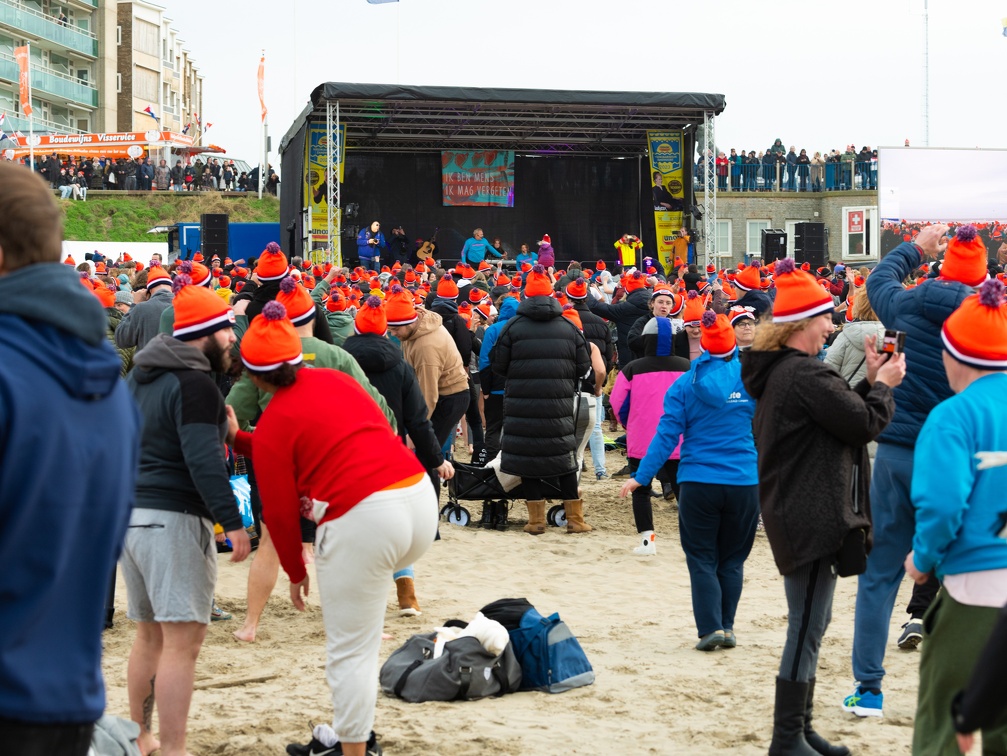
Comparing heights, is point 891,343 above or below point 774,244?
below

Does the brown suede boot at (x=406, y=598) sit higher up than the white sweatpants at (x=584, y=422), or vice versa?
the white sweatpants at (x=584, y=422)

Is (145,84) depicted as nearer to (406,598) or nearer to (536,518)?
(536,518)

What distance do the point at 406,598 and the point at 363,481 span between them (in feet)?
10.2

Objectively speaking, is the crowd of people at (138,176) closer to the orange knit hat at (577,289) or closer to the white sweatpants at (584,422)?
the orange knit hat at (577,289)

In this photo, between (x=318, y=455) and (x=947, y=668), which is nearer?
(x=947, y=668)

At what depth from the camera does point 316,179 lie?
26.1 meters

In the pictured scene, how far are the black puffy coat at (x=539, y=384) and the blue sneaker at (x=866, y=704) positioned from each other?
442 centimetres

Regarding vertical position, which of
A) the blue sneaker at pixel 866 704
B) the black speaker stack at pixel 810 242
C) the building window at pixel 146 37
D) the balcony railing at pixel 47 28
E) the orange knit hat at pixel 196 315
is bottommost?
the blue sneaker at pixel 866 704

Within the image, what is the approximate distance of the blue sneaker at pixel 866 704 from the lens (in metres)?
5.08

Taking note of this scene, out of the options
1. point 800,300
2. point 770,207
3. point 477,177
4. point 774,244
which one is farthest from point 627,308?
point 770,207

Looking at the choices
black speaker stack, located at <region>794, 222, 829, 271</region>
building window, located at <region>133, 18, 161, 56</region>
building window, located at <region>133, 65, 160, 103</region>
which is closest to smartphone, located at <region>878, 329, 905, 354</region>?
black speaker stack, located at <region>794, 222, 829, 271</region>

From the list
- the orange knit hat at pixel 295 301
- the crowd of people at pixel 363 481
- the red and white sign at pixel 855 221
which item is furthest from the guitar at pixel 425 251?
the orange knit hat at pixel 295 301

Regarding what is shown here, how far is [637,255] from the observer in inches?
1150

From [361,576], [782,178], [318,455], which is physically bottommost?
[361,576]
